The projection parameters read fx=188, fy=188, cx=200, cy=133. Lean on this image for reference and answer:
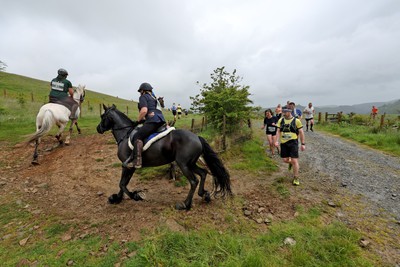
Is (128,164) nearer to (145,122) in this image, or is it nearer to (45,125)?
(145,122)

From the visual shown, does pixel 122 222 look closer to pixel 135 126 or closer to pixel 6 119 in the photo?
pixel 135 126

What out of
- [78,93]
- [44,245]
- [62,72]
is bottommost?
[44,245]

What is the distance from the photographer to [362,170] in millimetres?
6406

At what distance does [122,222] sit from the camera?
11.6 ft

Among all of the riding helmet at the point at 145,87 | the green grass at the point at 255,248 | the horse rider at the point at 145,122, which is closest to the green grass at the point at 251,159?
the green grass at the point at 255,248

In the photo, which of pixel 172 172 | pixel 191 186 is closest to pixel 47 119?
pixel 172 172

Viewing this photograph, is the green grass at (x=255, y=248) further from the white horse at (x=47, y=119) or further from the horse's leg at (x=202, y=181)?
the white horse at (x=47, y=119)

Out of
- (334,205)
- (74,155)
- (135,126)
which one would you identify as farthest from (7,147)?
(334,205)

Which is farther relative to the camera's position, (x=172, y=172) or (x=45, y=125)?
(x=45, y=125)

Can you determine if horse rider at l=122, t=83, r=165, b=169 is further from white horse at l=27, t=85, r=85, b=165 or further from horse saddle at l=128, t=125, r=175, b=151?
white horse at l=27, t=85, r=85, b=165

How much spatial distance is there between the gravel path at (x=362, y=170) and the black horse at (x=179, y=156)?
3601 millimetres

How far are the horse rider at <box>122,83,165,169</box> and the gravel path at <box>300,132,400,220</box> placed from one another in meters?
5.30

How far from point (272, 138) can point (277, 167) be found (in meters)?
1.84

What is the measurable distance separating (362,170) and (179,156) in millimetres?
6491
